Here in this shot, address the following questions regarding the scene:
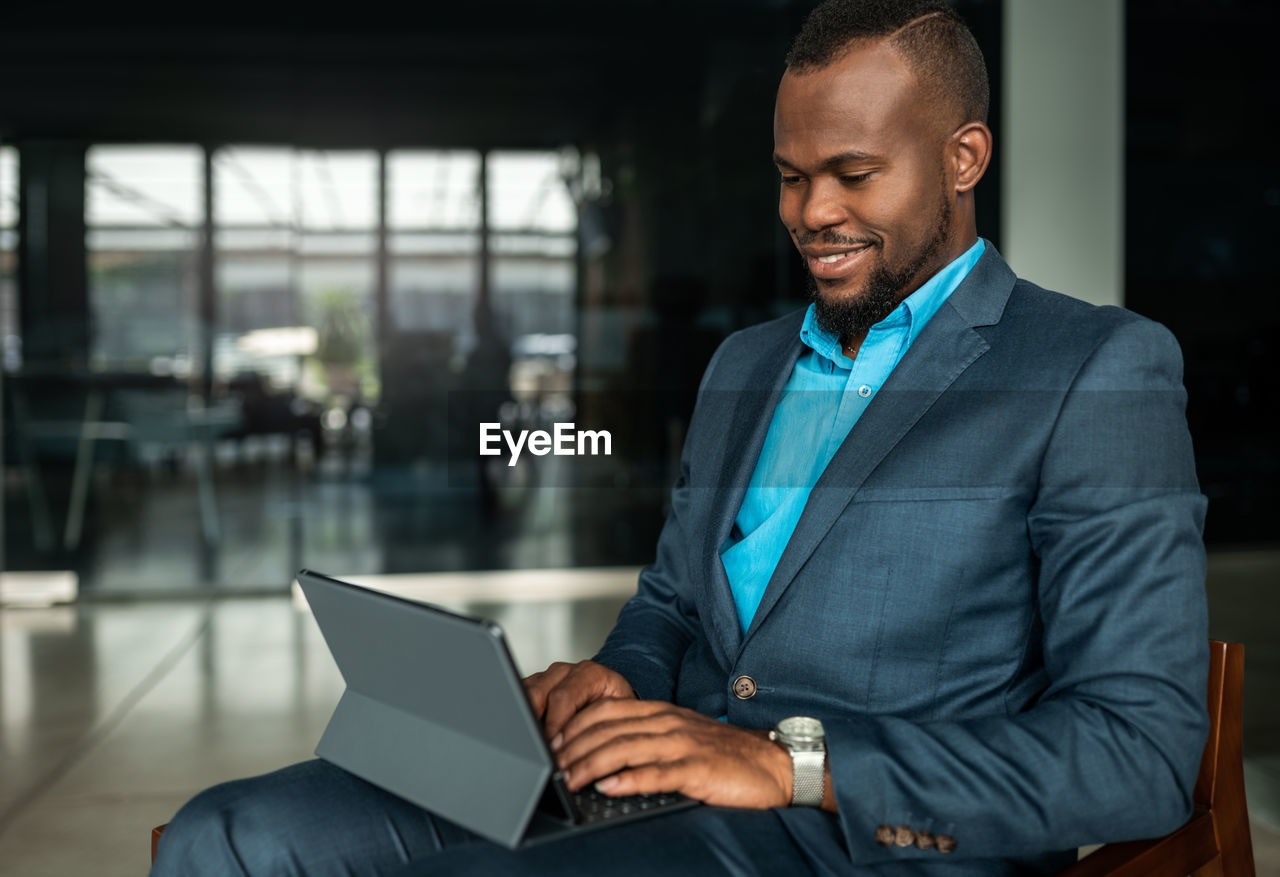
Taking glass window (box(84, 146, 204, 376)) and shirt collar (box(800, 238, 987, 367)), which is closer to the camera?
shirt collar (box(800, 238, 987, 367))

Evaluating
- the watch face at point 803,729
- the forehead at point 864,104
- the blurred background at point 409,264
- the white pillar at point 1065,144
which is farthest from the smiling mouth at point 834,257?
the blurred background at point 409,264

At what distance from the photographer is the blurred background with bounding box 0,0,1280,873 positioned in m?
5.05

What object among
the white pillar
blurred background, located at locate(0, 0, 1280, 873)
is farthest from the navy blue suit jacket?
blurred background, located at locate(0, 0, 1280, 873)

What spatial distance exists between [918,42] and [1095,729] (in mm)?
705

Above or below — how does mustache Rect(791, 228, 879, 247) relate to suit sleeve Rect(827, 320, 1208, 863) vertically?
above

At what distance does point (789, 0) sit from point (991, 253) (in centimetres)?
427

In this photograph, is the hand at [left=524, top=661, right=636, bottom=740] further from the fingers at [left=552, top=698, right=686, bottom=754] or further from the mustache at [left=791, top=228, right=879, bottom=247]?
the mustache at [left=791, top=228, right=879, bottom=247]

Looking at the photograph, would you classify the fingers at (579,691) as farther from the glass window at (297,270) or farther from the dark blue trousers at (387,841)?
the glass window at (297,270)

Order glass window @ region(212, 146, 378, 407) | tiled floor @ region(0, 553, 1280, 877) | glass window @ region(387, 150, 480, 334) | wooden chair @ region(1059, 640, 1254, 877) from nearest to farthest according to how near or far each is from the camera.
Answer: wooden chair @ region(1059, 640, 1254, 877)
tiled floor @ region(0, 553, 1280, 877)
glass window @ region(212, 146, 378, 407)
glass window @ region(387, 150, 480, 334)

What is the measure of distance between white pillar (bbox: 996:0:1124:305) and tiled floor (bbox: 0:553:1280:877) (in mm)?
1560

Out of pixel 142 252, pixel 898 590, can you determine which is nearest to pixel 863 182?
Result: pixel 898 590

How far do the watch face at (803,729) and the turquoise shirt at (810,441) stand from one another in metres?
0.21

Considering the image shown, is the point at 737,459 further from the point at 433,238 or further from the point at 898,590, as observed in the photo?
the point at 433,238

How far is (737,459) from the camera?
1.32m
